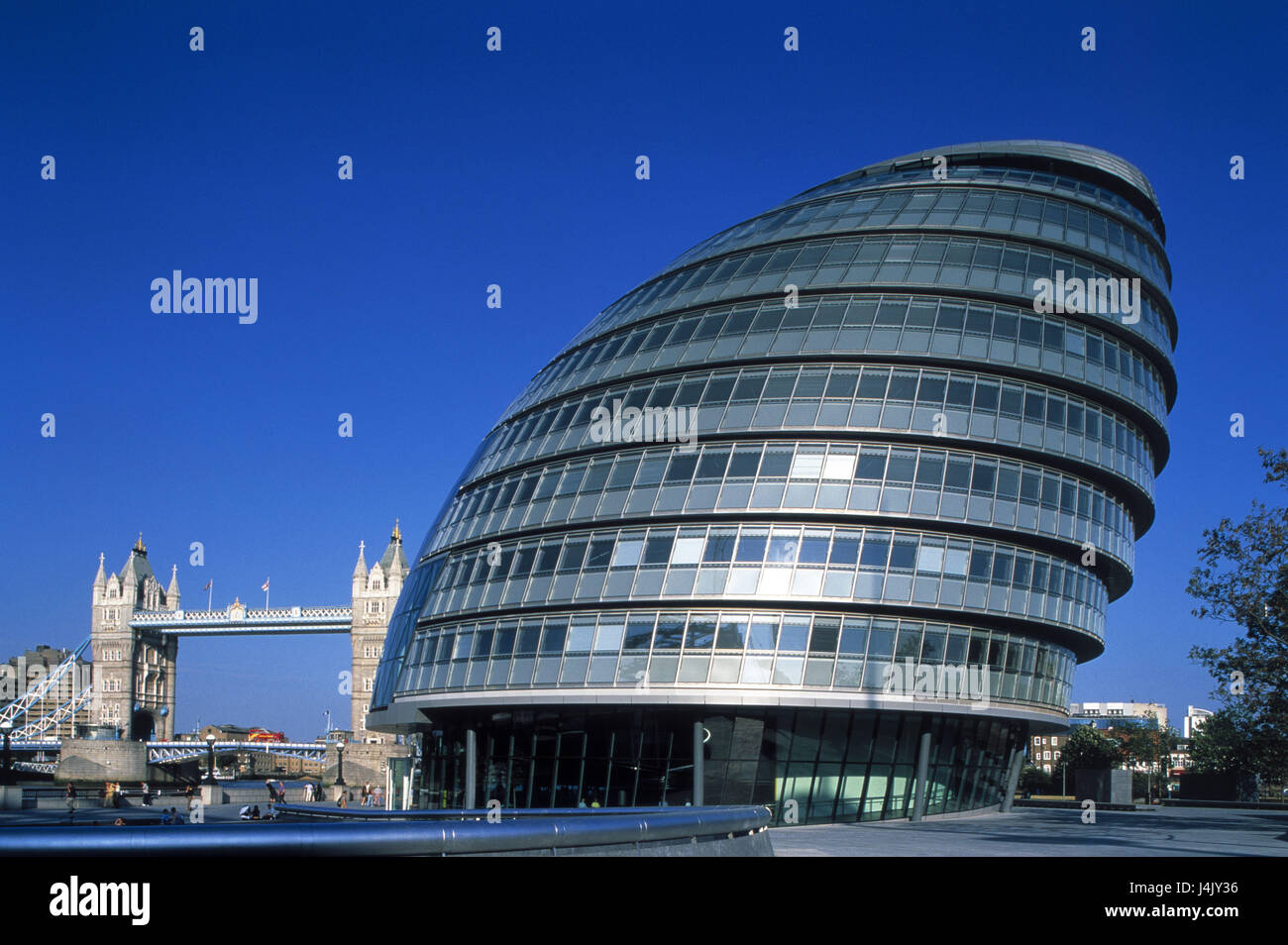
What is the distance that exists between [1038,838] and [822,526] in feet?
51.0

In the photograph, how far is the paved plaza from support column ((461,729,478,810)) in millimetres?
14991

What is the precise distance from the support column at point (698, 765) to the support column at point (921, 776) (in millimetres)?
8309

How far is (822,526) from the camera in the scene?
150 feet

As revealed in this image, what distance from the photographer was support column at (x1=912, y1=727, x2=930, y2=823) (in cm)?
4547

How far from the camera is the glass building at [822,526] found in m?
44.8

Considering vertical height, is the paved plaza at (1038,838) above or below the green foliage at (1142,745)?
above

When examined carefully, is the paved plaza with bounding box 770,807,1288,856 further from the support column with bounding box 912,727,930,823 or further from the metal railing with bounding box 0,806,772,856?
the metal railing with bounding box 0,806,772,856

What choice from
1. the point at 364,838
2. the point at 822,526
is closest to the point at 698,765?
the point at 822,526

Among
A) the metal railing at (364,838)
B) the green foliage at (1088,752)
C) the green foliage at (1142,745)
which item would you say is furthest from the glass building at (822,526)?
the green foliage at (1142,745)

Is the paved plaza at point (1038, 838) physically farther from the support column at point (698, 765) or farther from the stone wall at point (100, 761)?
the stone wall at point (100, 761)

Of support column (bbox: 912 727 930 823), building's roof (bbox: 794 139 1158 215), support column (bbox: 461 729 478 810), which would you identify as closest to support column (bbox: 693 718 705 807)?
support column (bbox: 912 727 930 823)

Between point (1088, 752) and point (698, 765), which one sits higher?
point (698, 765)

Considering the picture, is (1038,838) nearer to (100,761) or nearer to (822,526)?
(822,526)
